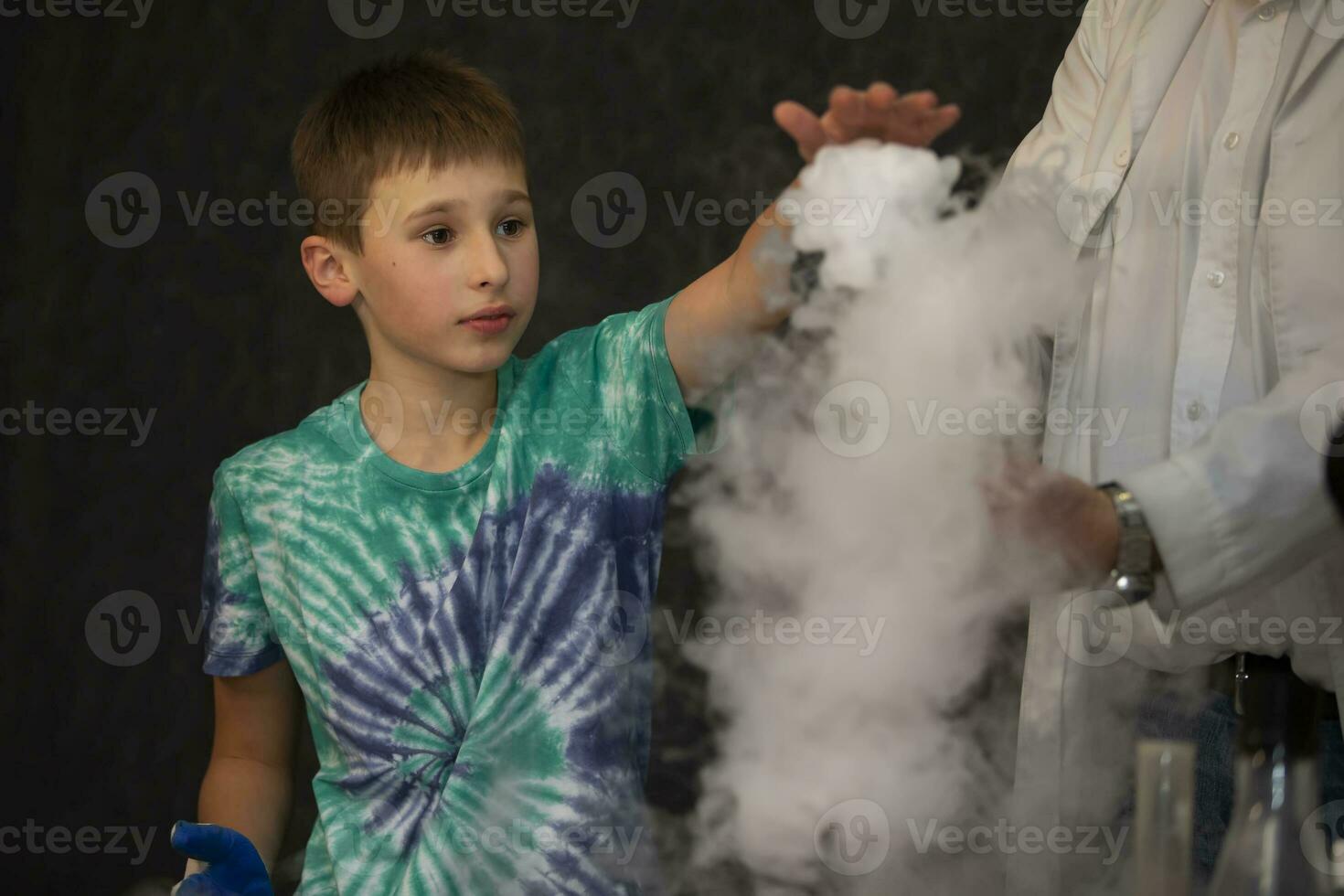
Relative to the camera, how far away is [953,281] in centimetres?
100

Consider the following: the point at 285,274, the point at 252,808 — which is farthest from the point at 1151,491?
the point at 285,274

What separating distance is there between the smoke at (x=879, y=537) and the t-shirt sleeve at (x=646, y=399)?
0.12ft

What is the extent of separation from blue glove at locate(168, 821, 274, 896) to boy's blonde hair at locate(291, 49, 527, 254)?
43cm

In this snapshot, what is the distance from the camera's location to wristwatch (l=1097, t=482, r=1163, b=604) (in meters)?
0.81

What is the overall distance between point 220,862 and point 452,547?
0.84 feet

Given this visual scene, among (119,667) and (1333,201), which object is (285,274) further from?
(1333,201)

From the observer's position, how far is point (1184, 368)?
946 millimetres

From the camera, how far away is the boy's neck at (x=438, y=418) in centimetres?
107
